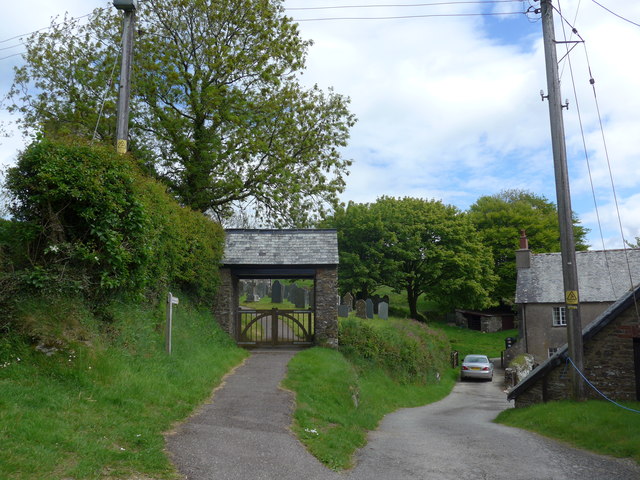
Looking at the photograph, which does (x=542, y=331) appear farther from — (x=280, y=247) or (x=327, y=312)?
(x=280, y=247)

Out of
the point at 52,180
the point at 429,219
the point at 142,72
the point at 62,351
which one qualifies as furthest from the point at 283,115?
the point at 429,219

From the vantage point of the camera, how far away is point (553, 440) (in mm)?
11203

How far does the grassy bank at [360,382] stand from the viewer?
10.0 m

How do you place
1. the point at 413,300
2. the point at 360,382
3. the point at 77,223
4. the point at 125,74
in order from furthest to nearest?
the point at 413,300 < the point at 360,382 < the point at 125,74 < the point at 77,223

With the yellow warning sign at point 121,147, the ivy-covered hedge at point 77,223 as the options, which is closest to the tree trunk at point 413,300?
the yellow warning sign at point 121,147

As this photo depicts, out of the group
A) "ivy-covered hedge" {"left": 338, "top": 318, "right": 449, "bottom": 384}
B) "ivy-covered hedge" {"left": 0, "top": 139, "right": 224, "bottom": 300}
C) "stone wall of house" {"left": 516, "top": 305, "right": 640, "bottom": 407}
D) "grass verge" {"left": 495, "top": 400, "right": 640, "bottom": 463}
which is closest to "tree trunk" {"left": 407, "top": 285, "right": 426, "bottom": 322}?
"ivy-covered hedge" {"left": 338, "top": 318, "right": 449, "bottom": 384}

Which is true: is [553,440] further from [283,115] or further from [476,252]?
[476,252]

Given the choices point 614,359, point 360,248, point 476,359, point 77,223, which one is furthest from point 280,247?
A: point 360,248

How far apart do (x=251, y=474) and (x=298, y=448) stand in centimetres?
173

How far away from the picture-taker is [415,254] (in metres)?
46.3

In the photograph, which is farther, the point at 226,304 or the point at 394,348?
the point at 394,348

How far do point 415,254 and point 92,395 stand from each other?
39832 mm

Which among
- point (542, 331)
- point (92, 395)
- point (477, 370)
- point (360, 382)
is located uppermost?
point (92, 395)

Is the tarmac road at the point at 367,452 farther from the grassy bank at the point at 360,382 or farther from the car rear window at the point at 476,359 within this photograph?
the car rear window at the point at 476,359
